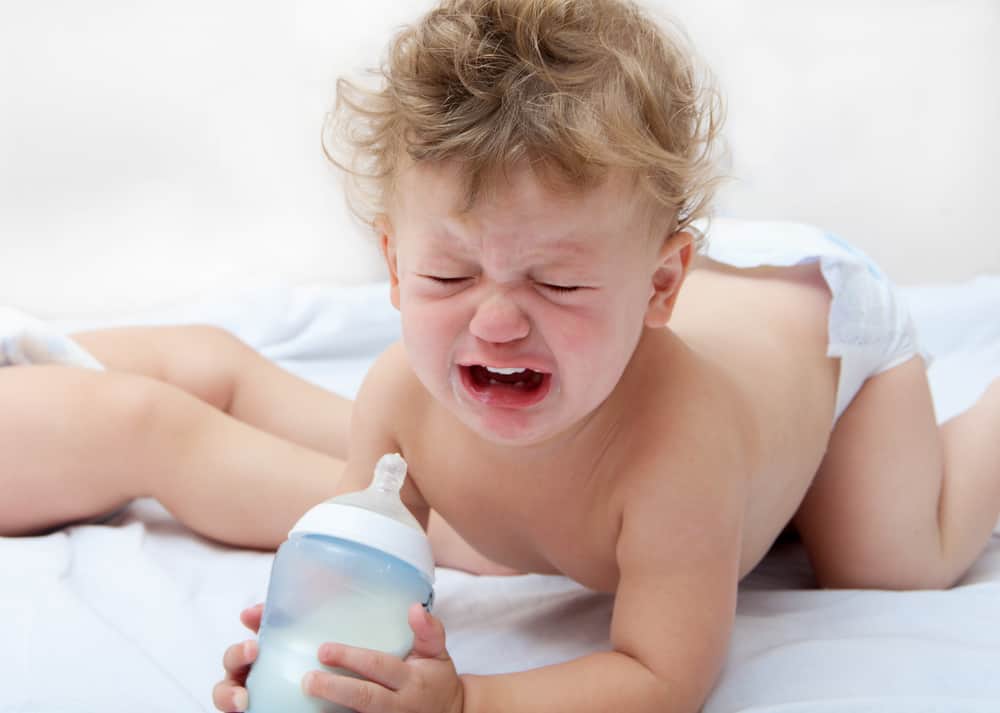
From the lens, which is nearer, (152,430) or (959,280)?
(152,430)

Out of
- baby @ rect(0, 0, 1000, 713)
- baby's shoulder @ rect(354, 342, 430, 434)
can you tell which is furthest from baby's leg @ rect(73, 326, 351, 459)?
baby's shoulder @ rect(354, 342, 430, 434)

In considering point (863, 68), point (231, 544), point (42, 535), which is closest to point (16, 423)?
point (42, 535)

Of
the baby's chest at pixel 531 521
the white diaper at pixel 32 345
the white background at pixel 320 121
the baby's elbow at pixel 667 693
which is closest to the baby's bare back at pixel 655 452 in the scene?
the baby's chest at pixel 531 521

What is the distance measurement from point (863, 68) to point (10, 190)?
1.65 metres

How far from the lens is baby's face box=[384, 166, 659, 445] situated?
817 millimetres

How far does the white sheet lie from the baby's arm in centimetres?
7

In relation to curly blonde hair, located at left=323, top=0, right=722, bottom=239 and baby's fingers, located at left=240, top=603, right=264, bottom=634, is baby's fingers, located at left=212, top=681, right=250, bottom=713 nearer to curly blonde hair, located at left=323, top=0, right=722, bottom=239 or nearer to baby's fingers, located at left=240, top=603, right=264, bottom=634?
baby's fingers, located at left=240, top=603, right=264, bottom=634

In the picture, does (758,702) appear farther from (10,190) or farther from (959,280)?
(10,190)

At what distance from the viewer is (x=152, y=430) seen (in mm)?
1224

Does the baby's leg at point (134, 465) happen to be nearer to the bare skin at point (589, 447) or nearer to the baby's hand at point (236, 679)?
the bare skin at point (589, 447)

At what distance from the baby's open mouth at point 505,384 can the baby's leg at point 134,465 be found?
381 millimetres

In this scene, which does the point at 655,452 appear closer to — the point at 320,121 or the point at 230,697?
the point at 230,697

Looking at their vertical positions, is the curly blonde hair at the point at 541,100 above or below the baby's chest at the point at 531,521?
above

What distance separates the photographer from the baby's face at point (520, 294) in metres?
0.82
